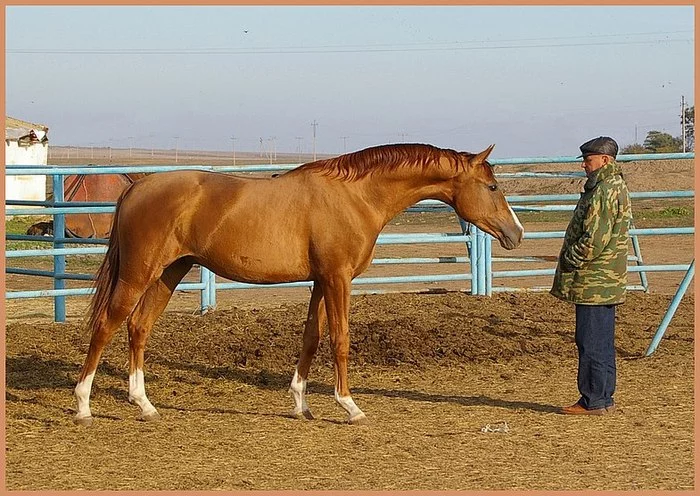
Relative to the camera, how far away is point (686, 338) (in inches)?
358

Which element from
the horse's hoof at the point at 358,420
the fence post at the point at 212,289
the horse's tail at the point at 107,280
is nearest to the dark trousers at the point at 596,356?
the horse's hoof at the point at 358,420

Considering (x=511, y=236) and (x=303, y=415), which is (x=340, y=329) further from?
(x=511, y=236)

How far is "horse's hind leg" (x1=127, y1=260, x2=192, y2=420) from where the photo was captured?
6.49 meters

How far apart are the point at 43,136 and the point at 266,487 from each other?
23971 millimetres

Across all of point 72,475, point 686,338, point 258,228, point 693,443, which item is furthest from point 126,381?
point 686,338

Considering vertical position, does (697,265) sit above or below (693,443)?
above

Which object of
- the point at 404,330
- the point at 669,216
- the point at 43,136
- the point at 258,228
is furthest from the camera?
the point at 43,136

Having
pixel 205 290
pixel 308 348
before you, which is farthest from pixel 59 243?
pixel 308 348

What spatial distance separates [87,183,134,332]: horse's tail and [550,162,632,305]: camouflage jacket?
288 centimetres

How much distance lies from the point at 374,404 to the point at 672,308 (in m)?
2.75

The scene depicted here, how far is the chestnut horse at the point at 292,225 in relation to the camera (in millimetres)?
6281

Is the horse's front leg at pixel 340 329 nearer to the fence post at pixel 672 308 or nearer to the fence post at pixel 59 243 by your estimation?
the fence post at pixel 672 308

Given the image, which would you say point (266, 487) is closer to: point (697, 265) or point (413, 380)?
point (413, 380)

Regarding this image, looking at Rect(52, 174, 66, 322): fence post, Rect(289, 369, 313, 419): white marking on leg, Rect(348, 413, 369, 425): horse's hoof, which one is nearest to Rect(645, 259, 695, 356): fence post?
Rect(348, 413, 369, 425): horse's hoof
